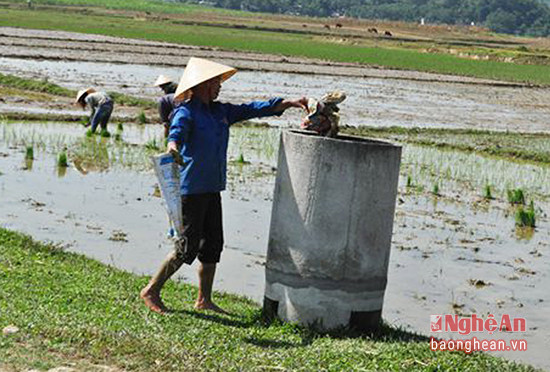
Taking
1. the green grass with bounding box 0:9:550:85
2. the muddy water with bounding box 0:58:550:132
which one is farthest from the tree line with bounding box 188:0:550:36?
the muddy water with bounding box 0:58:550:132

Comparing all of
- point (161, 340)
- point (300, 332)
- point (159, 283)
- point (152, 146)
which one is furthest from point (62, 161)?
point (161, 340)

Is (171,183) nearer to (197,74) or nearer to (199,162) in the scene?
(199,162)

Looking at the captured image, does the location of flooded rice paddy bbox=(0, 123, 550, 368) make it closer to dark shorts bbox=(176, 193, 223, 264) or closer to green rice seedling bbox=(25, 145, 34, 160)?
green rice seedling bbox=(25, 145, 34, 160)

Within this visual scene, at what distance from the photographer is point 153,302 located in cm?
617

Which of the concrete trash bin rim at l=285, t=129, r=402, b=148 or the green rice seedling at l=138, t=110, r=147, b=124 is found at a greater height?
the concrete trash bin rim at l=285, t=129, r=402, b=148

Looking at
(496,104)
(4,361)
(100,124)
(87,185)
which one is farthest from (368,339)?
(496,104)

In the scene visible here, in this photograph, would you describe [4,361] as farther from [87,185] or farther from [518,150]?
[518,150]

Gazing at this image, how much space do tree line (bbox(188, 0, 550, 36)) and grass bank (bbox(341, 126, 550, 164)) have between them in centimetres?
14254

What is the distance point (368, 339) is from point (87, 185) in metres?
6.79

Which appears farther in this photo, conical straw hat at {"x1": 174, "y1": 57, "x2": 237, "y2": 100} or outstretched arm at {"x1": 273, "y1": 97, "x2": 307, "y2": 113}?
outstretched arm at {"x1": 273, "y1": 97, "x2": 307, "y2": 113}

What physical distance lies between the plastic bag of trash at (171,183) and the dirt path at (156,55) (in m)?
25.4

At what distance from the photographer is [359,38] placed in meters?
66.9

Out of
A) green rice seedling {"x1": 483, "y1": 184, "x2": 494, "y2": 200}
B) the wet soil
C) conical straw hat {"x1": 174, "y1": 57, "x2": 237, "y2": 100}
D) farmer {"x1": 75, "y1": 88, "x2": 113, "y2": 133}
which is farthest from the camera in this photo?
farmer {"x1": 75, "y1": 88, "x2": 113, "y2": 133}

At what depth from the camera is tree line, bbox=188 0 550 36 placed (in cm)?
16625
